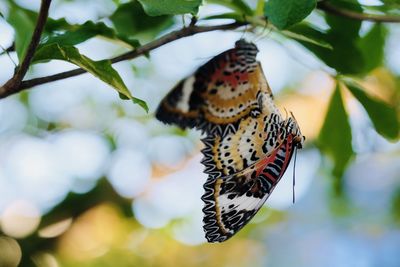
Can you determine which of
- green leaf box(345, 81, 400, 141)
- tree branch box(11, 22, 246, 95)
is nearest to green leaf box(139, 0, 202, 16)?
tree branch box(11, 22, 246, 95)

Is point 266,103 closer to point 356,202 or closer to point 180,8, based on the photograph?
point 180,8

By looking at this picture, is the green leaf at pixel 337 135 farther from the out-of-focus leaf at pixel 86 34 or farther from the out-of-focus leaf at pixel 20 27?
the out-of-focus leaf at pixel 20 27

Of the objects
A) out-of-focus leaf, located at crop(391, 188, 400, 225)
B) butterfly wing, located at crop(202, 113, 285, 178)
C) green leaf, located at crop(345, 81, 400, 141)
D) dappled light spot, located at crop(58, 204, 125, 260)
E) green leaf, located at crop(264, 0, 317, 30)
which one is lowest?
out-of-focus leaf, located at crop(391, 188, 400, 225)

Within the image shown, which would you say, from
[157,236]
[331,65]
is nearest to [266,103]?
[331,65]

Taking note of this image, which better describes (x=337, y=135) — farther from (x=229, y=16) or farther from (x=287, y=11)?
(x=287, y=11)

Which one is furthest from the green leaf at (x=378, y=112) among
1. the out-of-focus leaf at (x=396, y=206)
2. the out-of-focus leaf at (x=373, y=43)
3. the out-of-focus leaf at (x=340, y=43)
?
the out-of-focus leaf at (x=396, y=206)

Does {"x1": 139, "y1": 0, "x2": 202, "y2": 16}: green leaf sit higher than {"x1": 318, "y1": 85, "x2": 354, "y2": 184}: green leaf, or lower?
higher

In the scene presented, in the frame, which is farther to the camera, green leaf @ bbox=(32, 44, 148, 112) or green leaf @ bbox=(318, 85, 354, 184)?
green leaf @ bbox=(318, 85, 354, 184)

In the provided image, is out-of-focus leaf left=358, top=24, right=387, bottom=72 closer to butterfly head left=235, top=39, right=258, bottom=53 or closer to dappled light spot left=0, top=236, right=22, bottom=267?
butterfly head left=235, top=39, right=258, bottom=53

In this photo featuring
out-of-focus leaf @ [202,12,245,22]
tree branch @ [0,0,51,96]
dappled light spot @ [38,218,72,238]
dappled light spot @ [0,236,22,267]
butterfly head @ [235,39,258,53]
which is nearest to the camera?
tree branch @ [0,0,51,96]
